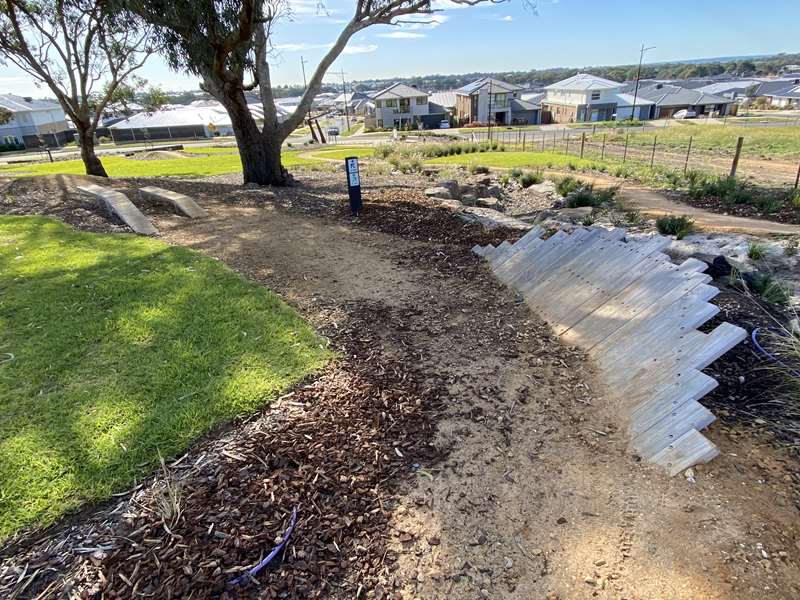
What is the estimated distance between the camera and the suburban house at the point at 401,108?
6297cm

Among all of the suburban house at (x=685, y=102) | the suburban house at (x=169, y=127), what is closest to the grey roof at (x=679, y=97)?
the suburban house at (x=685, y=102)

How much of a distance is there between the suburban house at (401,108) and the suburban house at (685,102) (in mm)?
31518

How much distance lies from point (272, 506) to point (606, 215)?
9.55m

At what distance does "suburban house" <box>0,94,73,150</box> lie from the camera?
51.2 m

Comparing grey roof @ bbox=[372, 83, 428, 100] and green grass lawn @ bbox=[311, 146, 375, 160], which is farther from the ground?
grey roof @ bbox=[372, 83, 428, 100]

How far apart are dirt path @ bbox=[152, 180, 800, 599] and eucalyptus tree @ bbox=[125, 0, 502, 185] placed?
7.35 metres

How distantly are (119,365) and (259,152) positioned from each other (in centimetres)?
939

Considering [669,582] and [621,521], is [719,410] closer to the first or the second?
[621,521]

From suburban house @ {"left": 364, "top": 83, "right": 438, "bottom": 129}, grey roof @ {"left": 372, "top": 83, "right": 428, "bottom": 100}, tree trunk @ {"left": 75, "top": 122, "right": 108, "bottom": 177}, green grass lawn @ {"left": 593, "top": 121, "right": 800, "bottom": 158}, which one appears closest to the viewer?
tree trunk @ {"left": 75, "top": 122, "right": 108, "bottom": 177}

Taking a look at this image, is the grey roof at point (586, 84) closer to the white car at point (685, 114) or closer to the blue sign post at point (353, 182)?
the white car at point (685, 114)

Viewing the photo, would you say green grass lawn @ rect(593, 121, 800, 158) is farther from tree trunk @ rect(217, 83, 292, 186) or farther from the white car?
the white car

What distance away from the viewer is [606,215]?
10047 millimetres

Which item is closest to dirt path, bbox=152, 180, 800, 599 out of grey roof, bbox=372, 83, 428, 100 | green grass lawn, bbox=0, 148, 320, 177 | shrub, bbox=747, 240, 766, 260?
shrub, bbox=747, 240, 766, 260

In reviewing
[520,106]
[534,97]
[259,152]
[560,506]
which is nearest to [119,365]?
[560,506]
